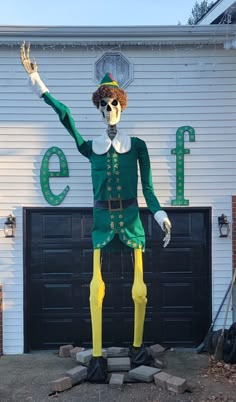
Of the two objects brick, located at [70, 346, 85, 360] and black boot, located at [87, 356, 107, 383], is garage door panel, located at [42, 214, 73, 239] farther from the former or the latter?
black boot, located at [87, 356, 107, 383]

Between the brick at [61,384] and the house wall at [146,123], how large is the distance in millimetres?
1706

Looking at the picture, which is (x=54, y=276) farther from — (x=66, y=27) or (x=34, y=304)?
(x=66, y=27)

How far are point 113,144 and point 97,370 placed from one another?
2.23 metres

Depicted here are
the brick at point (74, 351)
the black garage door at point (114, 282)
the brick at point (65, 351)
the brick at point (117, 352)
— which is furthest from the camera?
the black garage door at point (114, 282)

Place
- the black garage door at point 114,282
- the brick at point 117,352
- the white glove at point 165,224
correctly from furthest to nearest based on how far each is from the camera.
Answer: the black garage door at point 114,282 < the brick at point 117,352 < the white glove at point 165,224

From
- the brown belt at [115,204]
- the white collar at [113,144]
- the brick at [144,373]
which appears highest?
the white collar at [113,144]

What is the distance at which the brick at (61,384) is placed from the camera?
4.73 metres

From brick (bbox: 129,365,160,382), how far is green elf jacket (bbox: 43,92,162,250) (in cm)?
122

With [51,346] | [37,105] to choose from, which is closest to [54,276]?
[51,346]

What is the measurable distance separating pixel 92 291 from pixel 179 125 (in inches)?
98.2

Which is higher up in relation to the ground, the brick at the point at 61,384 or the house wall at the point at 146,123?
the house wall at the point at 146,123

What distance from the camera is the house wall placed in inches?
246

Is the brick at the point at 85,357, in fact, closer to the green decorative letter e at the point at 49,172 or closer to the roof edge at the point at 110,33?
the green decorative letter e at the point at 49,172

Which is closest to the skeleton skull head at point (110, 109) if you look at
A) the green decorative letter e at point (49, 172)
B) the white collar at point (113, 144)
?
the white collar at point (113, 144)
